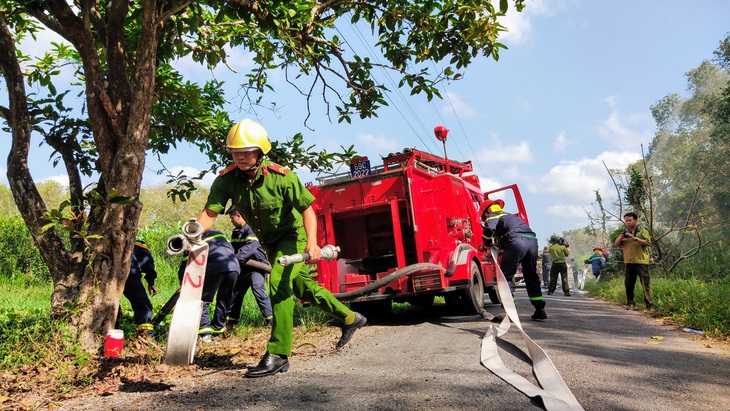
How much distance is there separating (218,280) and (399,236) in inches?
110

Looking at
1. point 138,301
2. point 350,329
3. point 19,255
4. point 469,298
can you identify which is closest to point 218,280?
point 138,301

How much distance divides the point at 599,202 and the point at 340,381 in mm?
26489

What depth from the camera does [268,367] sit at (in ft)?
12.6

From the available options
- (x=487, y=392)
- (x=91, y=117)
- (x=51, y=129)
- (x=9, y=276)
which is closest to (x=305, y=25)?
(x=91, y=117)

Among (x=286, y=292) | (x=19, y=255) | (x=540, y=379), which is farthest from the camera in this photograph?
(x=19, y=255)

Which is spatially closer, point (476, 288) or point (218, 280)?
point (218, 280)

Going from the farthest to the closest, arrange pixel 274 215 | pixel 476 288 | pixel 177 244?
pixel 476 288, pixel 274 215, pixel 177 244

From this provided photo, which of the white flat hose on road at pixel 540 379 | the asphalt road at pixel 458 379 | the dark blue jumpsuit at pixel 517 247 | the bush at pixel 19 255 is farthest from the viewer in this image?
the bush at pixel 19 255

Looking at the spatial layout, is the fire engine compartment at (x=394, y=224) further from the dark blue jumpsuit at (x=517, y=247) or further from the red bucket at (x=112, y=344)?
the red bucket at (x=112, y=344)

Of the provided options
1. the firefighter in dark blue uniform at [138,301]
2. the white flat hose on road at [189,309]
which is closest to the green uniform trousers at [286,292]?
the white flat hose on road at [189,309]

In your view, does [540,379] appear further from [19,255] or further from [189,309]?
[19,255]

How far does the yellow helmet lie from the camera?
12.7ft

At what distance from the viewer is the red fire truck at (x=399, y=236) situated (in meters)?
7.34

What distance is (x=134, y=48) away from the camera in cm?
545
